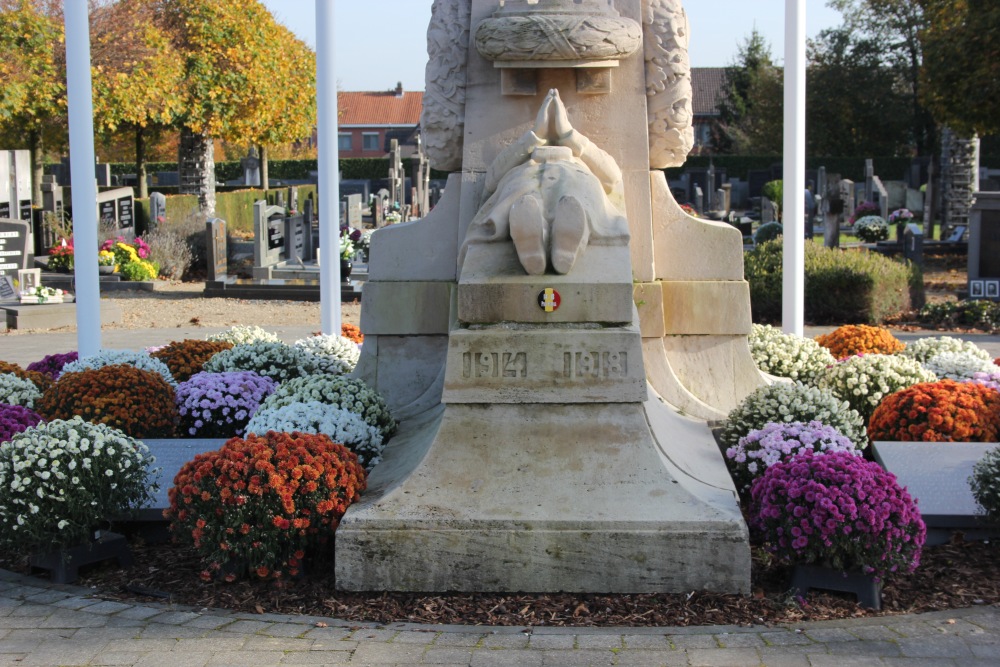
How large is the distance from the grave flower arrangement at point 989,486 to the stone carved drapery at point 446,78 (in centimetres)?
355

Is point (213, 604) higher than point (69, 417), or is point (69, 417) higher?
point (69, 417)

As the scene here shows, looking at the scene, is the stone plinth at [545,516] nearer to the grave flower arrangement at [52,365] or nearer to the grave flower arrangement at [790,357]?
the grave flower arrangement at [790,357]

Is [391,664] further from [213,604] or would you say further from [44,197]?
[44,197]

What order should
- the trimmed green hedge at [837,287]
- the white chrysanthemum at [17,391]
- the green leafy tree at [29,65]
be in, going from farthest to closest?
the green leafy tree at [29,65] → the trimmed green hedge at [837,287] → the white chrysanthemum at [17,391]

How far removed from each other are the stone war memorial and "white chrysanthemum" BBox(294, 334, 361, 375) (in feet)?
4.29

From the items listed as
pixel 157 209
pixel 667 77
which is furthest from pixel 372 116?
pixel 667 77

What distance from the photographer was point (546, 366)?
5.32 m

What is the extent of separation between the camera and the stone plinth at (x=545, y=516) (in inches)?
200

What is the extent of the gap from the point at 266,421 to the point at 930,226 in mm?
25931

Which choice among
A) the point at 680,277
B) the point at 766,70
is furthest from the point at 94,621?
the point at 766,70

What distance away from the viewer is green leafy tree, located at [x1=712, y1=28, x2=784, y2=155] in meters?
47.2

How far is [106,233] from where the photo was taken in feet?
75.0

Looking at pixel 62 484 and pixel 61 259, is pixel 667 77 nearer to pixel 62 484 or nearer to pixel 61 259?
pixel 62 484

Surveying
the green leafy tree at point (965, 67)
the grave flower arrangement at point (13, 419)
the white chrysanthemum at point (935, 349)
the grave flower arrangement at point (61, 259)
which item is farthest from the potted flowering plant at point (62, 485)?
the green leafy tree at point (965, 67)
